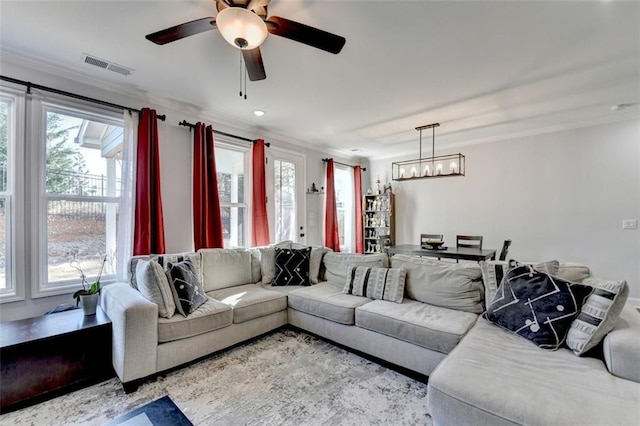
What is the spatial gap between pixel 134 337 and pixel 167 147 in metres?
2.24

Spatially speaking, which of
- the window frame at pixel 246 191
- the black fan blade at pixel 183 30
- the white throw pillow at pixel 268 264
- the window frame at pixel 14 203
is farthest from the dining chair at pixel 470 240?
the window frame at pixel 14 203

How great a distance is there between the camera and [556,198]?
14.6 ft

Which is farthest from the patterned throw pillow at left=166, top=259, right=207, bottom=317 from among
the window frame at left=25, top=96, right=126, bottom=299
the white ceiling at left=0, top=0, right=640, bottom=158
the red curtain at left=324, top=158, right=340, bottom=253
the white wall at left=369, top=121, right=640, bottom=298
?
the white wall at left=369, top=121, right=640, bottom=298

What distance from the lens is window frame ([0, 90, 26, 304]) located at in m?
2.48

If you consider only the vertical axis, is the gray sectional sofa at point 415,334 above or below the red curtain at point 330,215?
below

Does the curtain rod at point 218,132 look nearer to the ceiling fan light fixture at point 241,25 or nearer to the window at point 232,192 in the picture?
the window at point 232,192

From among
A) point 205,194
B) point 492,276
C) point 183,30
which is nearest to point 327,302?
point 492,276

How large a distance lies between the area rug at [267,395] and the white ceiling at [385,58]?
8.71ft

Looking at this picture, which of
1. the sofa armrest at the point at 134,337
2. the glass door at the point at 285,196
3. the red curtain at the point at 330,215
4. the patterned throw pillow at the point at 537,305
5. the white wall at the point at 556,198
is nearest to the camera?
the patterned throw pillow at the point at 537,305

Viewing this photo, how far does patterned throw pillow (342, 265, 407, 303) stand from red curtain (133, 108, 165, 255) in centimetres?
212

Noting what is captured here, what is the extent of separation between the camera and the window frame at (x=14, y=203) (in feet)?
8.15

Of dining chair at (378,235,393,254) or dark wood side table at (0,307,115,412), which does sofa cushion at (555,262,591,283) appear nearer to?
dark wood side table at (0,307,115,412)

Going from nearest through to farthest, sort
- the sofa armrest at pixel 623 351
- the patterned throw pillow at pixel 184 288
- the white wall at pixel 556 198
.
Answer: the sofa armrest at pixel 623 351
the patterned throw pillow at pixel 184 288
the white wall at pixel 556 198

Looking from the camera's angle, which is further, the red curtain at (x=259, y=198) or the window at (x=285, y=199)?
the window at (x=285, y=199)
